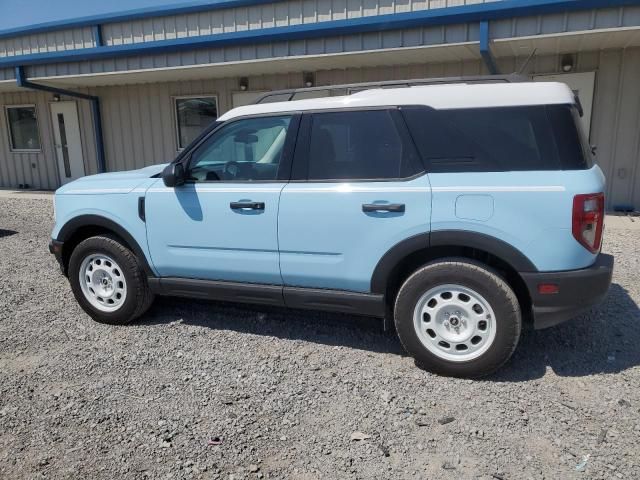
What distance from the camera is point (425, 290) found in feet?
11.1

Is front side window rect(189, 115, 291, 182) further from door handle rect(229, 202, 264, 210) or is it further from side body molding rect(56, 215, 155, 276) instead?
Answer: side body molding rect(56, 215, 155, 276)

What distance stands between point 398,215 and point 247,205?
1115mm

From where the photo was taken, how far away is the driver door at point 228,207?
3766 mm

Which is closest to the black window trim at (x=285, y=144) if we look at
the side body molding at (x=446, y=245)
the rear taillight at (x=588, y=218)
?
the side body molding at (x=446, y=245)

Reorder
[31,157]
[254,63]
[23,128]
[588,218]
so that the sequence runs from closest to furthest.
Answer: [588,218], [254,63], [31,157], [23,128]

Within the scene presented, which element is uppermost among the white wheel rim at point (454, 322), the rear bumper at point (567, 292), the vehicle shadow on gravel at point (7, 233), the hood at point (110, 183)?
the hood at point (110, 183)

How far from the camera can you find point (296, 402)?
10.5ft

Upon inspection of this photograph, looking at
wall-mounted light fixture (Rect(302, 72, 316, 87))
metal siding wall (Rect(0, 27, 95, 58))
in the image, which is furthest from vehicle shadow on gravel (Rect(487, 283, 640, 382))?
metal siding wall (Rect(0, 27, 95, 58))

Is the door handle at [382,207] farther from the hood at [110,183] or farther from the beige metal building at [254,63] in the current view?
the beige metal building at [254,63]

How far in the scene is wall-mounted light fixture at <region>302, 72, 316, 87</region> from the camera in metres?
10.3

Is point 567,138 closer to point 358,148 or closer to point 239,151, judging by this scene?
point 358,148

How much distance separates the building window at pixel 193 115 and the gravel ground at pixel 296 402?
7836mm

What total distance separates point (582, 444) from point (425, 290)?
1.22m

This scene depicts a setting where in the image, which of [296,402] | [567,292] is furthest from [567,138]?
[296,402]
